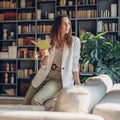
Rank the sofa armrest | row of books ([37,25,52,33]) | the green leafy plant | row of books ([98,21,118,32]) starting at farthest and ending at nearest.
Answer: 1. row of books ([37,25,52,33])
2. row of books ([98,21,118,32])
3. the green leafy plant
4. the sofa armrest

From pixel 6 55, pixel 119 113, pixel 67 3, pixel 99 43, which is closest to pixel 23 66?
pixel 6 55

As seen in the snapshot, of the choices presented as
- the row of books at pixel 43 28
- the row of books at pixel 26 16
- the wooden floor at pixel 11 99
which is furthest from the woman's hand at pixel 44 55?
the row of books at pixel 26 16

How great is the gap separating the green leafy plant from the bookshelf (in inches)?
83.1

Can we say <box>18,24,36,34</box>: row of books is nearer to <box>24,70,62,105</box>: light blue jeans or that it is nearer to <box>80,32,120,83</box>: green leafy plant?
<box>80,32,120,83</box>: green leafy plant

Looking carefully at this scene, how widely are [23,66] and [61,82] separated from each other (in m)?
5.11

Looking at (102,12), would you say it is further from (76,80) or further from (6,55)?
(76,80)

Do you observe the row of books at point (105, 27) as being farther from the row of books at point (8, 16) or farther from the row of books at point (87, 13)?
the row of books at point (8, 16)

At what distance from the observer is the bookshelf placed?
23.4 ft

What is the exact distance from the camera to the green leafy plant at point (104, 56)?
15.9ft

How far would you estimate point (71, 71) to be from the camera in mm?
2820

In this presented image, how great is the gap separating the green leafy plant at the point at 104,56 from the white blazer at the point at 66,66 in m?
2.05

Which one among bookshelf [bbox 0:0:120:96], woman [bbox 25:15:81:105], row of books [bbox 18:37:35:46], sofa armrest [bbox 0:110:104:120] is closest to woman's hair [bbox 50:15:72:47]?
woman [bbox 25:15:81:105]

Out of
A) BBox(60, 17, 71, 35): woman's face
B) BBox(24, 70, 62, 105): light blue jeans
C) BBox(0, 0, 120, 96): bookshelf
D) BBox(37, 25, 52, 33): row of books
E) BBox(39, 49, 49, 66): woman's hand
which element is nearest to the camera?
BBox(24, 70, 62, 105): light blue jeans

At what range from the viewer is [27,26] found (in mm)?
7438
